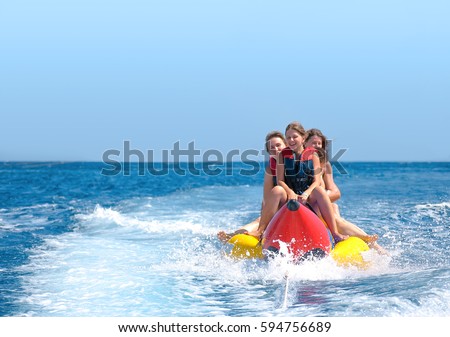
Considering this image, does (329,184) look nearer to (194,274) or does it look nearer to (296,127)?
(296,127)

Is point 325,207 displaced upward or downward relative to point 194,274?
upward

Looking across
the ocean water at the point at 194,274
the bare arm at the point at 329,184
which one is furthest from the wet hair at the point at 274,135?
the ocean water at the point at 194,274

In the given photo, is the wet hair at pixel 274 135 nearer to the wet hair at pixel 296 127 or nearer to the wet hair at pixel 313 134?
the wet hair at pixel 296 127

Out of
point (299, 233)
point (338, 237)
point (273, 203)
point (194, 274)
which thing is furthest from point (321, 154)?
point (194, 274)

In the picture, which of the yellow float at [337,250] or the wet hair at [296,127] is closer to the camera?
the yellow float at [337,250]

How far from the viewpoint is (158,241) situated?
7301 millimetres

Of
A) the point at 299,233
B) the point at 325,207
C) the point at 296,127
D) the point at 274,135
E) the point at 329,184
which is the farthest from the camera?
the point at 329,184

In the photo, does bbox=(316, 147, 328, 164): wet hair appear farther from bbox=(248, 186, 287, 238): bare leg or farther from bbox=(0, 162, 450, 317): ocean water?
bbox=(0, 162, 450, 317): ocean water

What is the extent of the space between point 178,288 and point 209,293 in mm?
280

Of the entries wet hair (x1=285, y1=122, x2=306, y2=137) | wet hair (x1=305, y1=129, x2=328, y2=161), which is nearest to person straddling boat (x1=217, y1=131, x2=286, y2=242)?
wet hair (x1=285, y1=122, x2=306, y2=137)

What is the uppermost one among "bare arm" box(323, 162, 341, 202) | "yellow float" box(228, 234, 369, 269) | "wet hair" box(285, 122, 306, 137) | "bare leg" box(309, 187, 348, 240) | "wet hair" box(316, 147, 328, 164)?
"wet hair" box(285, 122, 306, 137)

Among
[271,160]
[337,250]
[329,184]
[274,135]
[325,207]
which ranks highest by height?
[274,135]

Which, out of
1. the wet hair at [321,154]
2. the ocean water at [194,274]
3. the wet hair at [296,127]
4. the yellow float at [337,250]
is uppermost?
the wet hair at [296,127]
